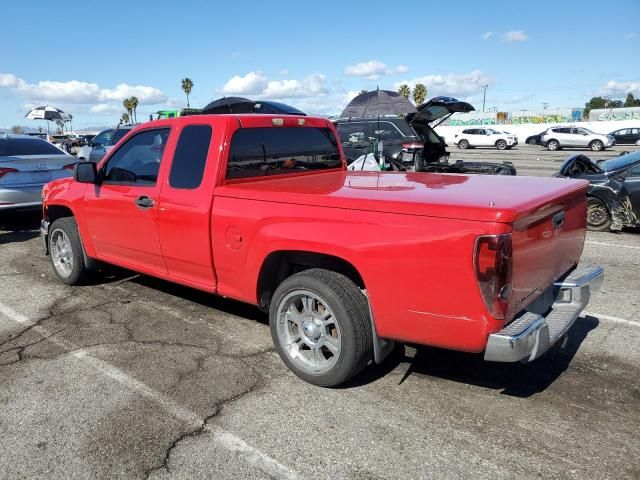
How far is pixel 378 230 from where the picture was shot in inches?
121

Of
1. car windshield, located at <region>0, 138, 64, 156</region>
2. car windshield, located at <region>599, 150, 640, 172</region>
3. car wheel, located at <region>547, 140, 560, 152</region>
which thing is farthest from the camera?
car wheel, located at <region>547, 140, 560, 152</region>

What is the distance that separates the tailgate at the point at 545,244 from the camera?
9.71ft

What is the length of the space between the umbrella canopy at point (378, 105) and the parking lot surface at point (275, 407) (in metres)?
11.3

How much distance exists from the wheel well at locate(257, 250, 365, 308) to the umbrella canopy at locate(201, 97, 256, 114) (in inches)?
390

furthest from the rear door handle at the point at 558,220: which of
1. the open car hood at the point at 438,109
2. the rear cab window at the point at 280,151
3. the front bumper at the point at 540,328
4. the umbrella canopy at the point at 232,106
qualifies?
the umbrella canopy at the point at 232,106

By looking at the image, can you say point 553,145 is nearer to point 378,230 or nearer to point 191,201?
point 191,201

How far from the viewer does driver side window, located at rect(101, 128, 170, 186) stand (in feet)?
15.2

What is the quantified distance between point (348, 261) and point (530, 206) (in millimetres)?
1053

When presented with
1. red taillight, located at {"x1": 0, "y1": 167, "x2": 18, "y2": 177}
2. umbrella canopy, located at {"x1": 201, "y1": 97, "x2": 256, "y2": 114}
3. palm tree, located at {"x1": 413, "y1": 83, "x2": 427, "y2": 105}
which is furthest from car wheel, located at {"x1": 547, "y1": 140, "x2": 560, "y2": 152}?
palm tree, located at {"x1": 413, "y1": 83, "x2": 427, "y2": 105}

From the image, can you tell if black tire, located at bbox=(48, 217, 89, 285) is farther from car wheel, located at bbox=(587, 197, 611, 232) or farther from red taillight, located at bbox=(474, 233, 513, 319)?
car wheel, located at bbox=(587, 197, 611, 232)

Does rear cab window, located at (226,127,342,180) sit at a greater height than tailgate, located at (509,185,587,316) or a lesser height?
greater

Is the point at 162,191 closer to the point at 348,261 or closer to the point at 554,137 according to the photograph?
the point at 348,261

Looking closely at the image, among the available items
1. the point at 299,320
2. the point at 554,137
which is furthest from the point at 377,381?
the point at 554,137

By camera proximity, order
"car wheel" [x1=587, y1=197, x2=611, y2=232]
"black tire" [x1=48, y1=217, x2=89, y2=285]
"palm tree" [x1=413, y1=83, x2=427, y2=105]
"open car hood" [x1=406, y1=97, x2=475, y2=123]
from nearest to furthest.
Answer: "black tire" [x1=48, y1=217, x2=89, y2=285] → "car wheel" [x1=587, y1=197, x2=611, y2=232] → "open car hood" [x1=406, y1=97, x2=475, y2=123] → "palm tree" [x1=413, y1=83, x2=427, y2=105]
